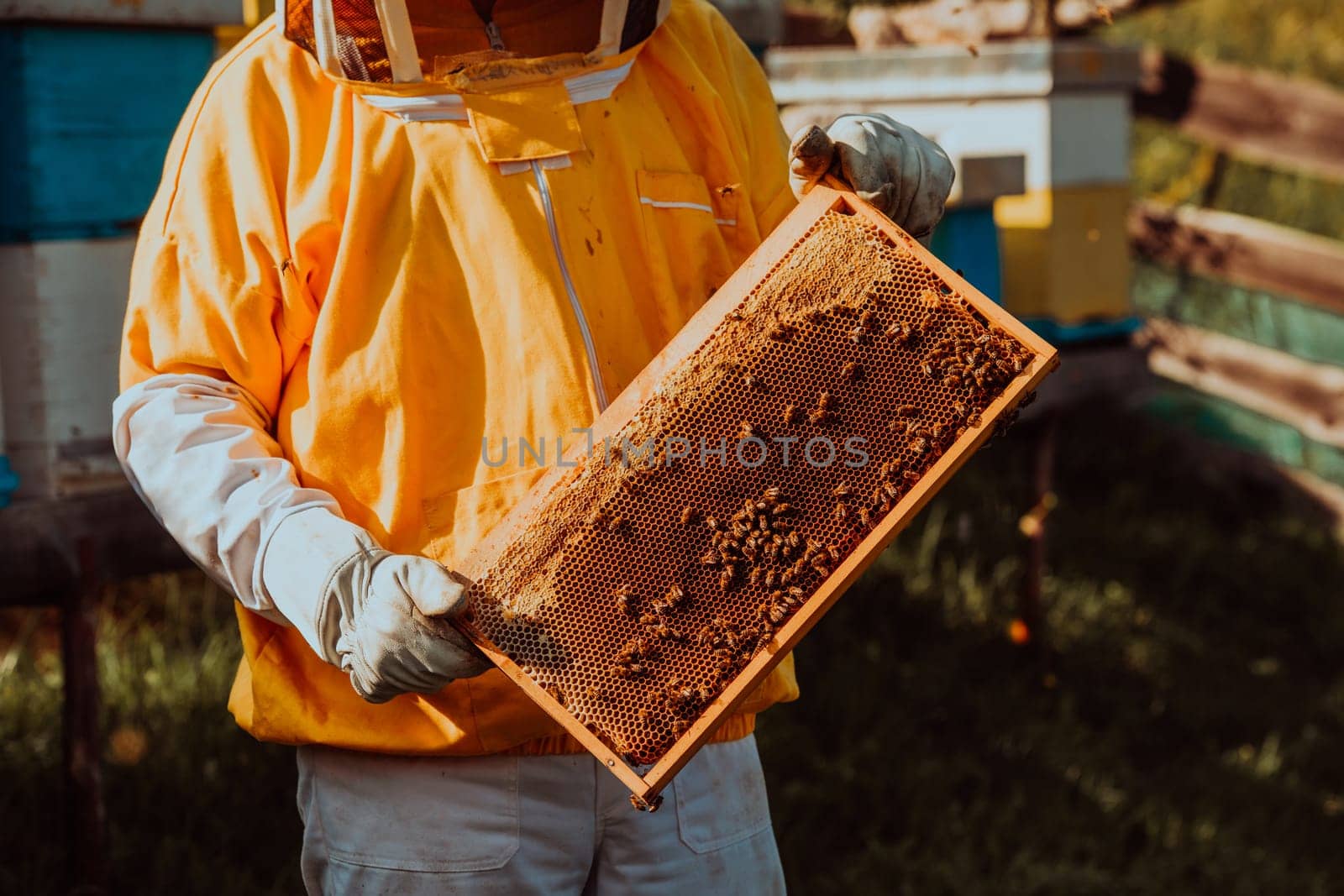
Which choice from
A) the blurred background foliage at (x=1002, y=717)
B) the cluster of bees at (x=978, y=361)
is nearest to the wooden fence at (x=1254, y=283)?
the blurred background foliage at (x=1002, y=717)

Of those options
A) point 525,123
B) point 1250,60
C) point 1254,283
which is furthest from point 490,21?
point 1250,60

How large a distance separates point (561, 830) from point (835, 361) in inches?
28.1

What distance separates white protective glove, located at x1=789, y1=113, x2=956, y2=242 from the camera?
189 cm

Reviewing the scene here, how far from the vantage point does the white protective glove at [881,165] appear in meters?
1.89

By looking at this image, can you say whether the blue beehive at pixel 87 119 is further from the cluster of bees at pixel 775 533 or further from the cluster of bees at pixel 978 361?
the cluster of bees at pixel 978 361

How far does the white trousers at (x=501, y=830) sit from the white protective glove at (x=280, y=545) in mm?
210

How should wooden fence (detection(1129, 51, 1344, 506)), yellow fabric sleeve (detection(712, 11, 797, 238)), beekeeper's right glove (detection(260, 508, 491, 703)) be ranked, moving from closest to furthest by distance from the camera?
beekeeper's right glove (detection(260, 508, 491, 703)) → yellow fabric sleeve (detection(712, 11, 797, 238)) → wooden fence (detection(1129, 51, 1344, 506))

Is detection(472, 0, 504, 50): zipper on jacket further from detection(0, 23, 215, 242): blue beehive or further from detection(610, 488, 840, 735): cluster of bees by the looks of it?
detection(0, 23, 215, 242): blue beehive

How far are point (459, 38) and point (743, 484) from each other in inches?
27.1

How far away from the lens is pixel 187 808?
3453 millimetres

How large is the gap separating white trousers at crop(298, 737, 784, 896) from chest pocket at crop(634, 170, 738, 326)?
2.09 ft

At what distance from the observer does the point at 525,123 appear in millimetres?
1902

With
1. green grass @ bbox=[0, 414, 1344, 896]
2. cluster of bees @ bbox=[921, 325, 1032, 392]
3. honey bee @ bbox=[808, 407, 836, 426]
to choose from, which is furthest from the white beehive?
cluster of bees @ bbox=[921, 325, 1032, 392]

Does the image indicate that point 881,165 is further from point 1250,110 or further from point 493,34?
point 1250,110
